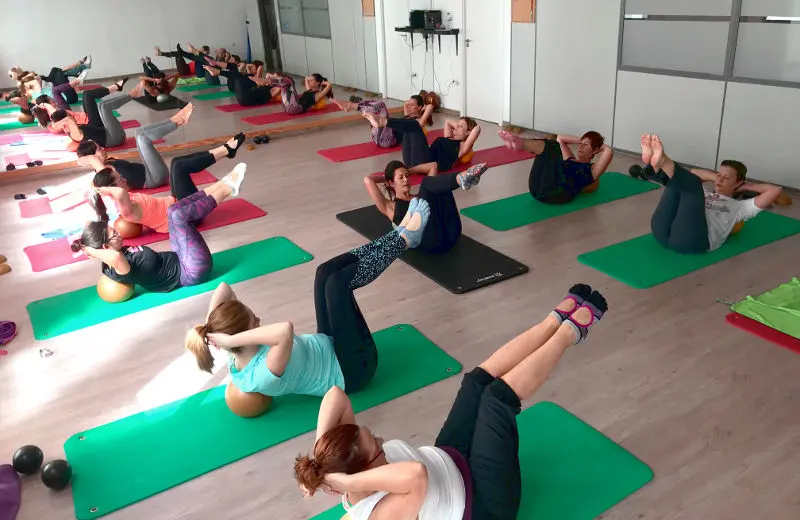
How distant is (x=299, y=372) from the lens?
2516mm

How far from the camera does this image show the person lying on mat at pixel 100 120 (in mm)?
6184

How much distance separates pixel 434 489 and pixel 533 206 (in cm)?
339

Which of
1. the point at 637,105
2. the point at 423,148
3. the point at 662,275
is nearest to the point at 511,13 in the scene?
the point at 637,105

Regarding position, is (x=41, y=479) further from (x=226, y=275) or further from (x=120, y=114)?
(x=120, y=114)

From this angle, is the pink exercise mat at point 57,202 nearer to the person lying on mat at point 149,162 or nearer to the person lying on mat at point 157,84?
the person lying on mat at point 149,162

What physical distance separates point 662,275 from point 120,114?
762 centimetres

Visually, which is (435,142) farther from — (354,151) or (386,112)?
(354,151)

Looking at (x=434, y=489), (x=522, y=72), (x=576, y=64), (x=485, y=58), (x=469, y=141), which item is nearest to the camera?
(x=434, y=489)

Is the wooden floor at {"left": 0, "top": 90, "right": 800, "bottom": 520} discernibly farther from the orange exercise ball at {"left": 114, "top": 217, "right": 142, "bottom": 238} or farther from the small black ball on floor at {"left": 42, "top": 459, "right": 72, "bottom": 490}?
the orange exercise ball at {"left": 114, "top": 217, "right": 142, "bottom": 238}

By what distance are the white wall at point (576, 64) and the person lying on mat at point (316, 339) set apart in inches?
156

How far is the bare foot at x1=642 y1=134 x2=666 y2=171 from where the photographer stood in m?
3.10

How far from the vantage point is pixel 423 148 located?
5309mm

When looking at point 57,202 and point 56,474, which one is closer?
point 56,474

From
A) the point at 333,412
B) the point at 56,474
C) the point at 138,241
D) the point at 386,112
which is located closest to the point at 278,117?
the point at 386,112
